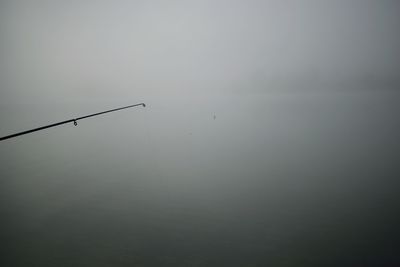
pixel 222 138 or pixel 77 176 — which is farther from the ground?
pixel 77 176

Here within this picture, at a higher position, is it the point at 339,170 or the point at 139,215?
the point at 139,215

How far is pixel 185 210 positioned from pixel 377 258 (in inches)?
227

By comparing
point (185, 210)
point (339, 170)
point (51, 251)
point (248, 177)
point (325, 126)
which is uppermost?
point (51, 251)

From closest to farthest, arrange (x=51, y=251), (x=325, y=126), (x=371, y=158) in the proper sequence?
(x=51, y=251)
(x=371, y=158)
(x=325, y=126)

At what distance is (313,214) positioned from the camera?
9.29 metres

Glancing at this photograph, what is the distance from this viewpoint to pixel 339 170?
14.1m

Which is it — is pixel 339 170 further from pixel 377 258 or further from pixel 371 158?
pixel 377 258

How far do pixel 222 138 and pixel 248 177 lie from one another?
1108 cm

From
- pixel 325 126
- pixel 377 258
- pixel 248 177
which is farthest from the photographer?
pixel 325 126

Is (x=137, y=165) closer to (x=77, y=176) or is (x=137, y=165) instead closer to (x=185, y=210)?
(x=77, y=176)

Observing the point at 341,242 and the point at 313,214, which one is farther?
the point at 313,214

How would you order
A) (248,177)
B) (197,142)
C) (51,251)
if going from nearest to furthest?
1. (51,251)
2. (248,177)
3. (197,142)

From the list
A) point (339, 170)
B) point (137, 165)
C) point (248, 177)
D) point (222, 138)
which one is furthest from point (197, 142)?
point (339, 170)

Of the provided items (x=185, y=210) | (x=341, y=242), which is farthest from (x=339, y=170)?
(x=185, y=210)
